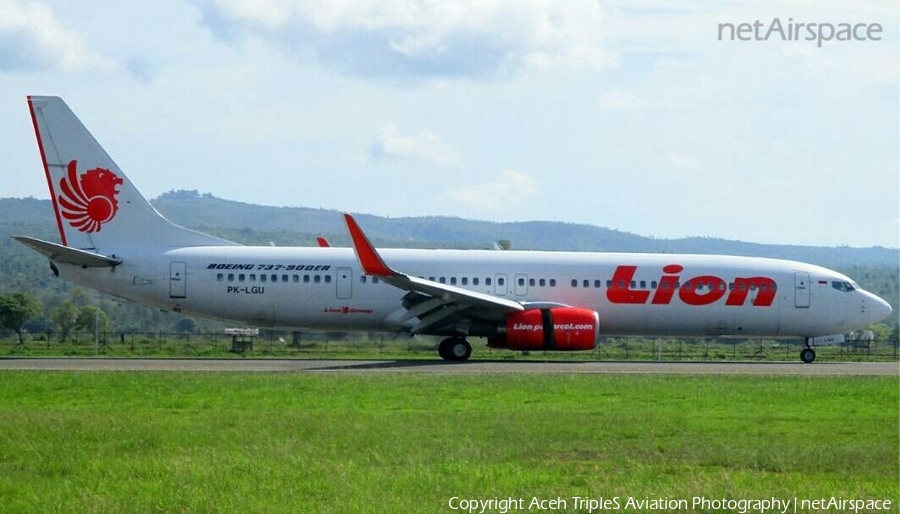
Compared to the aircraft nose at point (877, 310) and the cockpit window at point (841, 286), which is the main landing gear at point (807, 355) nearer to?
the cockpit window at point (841, 286)

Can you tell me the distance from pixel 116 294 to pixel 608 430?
21.1 metres

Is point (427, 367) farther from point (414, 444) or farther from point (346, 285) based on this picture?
point (414, 444)

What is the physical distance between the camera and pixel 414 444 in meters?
15.0

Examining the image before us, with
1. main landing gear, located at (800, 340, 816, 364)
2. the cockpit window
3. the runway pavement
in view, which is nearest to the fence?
main landing gear, located at (800, 340, 816, 364)

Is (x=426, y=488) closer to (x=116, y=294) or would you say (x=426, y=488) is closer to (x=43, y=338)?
(x=116, y=294)

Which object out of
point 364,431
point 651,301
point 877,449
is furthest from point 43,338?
point 877,449

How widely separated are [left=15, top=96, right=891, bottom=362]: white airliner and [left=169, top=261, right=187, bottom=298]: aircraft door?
3 cm

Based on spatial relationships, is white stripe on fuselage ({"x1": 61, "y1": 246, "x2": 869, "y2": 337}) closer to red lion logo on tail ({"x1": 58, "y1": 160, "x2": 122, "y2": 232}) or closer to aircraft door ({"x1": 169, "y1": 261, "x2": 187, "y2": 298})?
aircraft door ({"x1": 169, "y1": 261, "x2": 187, "y2": 298})

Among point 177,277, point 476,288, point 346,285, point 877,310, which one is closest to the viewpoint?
point 177,277

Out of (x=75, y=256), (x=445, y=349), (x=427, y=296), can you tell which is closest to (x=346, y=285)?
(x=427, y=296)

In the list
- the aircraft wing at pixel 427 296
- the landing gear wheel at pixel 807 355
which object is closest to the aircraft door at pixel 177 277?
the aircraft wing at pixel 427 296

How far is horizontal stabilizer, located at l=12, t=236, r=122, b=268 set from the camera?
31859 mm

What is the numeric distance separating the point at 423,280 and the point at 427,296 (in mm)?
541

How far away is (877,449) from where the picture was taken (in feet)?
49.5
